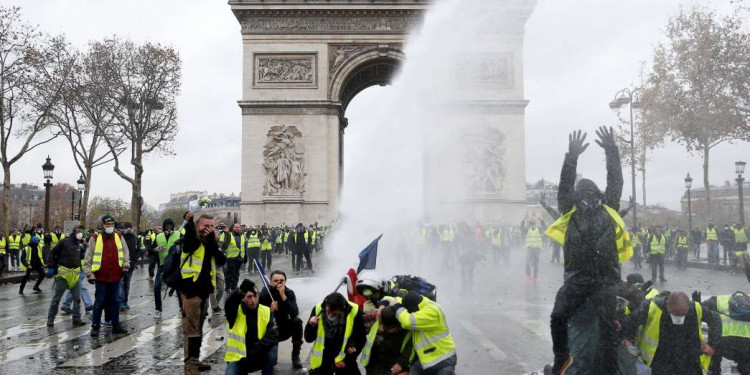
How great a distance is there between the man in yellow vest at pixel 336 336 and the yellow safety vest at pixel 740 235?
1952cm

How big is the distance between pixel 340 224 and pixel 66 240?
38.4 ft

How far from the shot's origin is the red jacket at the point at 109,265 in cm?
889

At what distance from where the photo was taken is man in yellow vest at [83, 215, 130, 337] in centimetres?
881

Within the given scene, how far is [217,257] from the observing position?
21.5ft

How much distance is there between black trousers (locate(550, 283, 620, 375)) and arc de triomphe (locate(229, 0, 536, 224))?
2544cm

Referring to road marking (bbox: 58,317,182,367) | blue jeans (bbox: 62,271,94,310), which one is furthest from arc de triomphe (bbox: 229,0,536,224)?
road marking (bbox: 58,317,182,367)

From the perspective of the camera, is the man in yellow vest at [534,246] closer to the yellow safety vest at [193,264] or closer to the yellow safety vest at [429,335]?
the yellow safety vest at [193,264]

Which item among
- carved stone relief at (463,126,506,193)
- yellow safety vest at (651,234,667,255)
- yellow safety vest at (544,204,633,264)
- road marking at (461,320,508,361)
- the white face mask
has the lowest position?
road marking at (461,320,508,361)

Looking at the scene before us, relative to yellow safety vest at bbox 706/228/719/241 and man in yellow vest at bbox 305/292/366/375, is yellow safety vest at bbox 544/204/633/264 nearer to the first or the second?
man in yellow vest at bbox 305/292/366/375

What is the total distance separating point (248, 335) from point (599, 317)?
2.90 metres

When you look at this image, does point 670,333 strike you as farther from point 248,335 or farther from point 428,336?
point 248,335

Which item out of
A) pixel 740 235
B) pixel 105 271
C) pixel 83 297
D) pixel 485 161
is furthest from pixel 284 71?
pixel 105 271

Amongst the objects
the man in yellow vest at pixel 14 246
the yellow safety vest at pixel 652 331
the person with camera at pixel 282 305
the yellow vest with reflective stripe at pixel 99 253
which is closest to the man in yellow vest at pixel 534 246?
the yellow vest with reflective stripe at pixel 99 253

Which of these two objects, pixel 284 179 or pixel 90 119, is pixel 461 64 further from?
pixel 90 119
